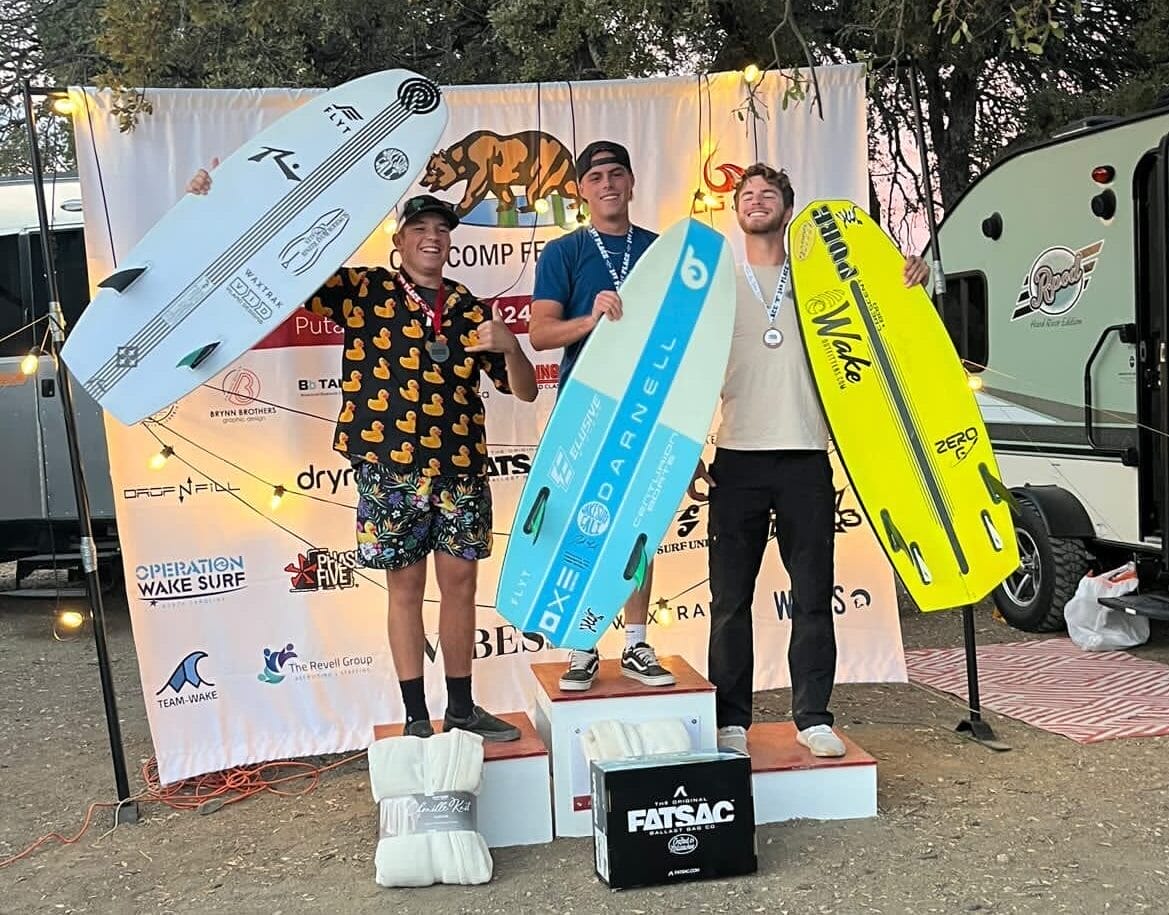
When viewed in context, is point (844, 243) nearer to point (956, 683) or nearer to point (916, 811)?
point (916, 811)

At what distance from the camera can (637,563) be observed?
3.43 metres

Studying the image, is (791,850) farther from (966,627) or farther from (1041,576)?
(1041,576)

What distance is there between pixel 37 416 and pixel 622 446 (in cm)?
427

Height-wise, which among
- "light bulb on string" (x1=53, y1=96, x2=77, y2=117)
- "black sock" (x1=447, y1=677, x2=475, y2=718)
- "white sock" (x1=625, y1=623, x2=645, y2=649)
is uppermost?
"light bulb on string" (x1=53, y1=96, x2=77, y2=117)

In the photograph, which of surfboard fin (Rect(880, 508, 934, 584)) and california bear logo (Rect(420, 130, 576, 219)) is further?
california bear logo (Rect(420, 130, 576, 219))

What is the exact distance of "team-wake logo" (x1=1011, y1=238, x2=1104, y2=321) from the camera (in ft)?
17.3

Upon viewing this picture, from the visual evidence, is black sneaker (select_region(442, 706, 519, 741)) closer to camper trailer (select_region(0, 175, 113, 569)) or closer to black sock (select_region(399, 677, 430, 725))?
black sock (select_region(399, 677, 430, 725))

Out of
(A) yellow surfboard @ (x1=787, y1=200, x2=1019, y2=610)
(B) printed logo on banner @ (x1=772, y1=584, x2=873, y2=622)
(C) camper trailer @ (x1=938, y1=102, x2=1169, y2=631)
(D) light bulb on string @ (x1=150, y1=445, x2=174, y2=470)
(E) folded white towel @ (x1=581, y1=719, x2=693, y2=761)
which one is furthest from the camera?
(C) camper trailer @ (x1=938, y1=102, x2=1169, y2=631)

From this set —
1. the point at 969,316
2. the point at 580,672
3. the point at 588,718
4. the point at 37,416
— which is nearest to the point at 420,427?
the point at 580,672

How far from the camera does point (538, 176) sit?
4230mm

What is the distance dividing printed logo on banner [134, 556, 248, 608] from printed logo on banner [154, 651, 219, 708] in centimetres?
19

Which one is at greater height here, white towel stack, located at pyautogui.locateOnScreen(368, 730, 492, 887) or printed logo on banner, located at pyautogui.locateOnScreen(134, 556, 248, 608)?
printed logo on banner, located at pyautogui.locateOnScreen(134, 556, 248, 608)

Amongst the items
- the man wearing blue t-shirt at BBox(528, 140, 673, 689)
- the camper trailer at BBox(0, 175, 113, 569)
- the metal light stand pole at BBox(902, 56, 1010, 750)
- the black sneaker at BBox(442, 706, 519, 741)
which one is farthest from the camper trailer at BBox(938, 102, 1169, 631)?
the camper trailer at BBox(0, 175, 113, 569)

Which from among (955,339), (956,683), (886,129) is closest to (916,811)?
(956,683)
